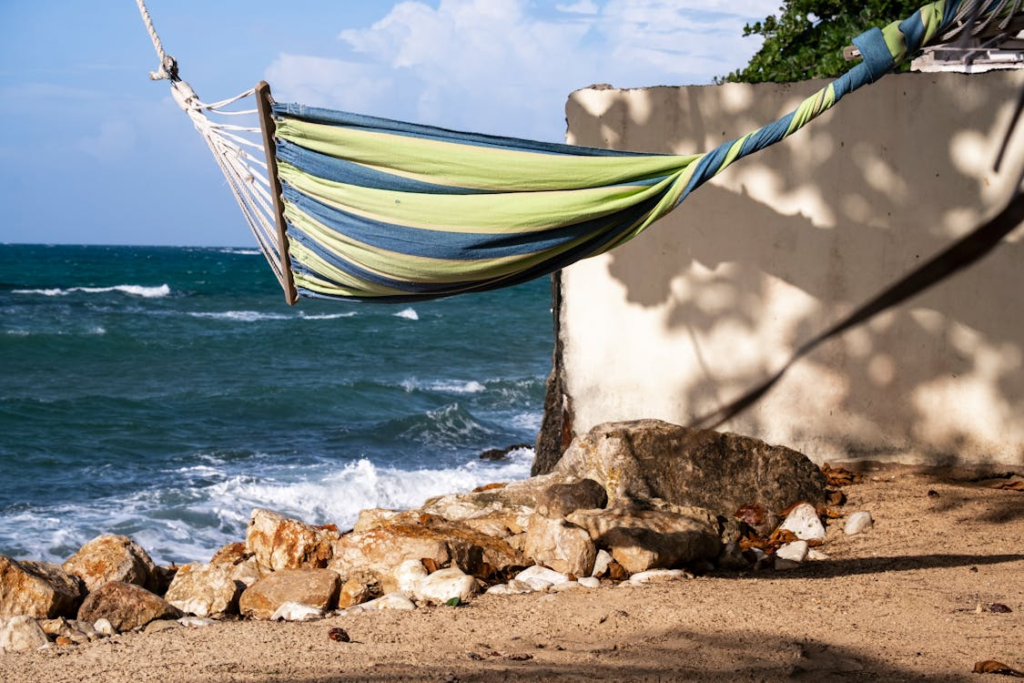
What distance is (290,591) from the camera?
3.06 metres

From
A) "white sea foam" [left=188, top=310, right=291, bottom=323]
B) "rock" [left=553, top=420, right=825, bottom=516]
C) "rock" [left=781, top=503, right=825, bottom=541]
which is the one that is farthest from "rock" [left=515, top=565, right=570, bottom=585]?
"white sea foam" [left=188, top=310, right=291, bottom=323]

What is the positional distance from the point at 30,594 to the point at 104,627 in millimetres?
346

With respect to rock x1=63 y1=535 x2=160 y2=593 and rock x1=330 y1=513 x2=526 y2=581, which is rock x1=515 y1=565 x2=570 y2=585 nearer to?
rock x1=330 y1=513 x2=526 y2=581

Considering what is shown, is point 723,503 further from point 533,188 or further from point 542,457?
point 533,188

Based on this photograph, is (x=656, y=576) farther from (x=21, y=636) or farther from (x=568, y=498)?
(x=21, y=636)

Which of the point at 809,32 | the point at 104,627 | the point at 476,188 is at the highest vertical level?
the point at 809,32

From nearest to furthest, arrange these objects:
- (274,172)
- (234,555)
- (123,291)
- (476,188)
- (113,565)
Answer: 1. (476,188)
2. (274,172)
3. (113,565)
4. (234,555)
5. (123,291)

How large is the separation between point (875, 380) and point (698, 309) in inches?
25.5

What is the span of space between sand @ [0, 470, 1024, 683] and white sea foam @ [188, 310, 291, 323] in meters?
16.0

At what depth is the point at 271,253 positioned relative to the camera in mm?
2791

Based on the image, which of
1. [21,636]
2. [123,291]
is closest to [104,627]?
[21,636]

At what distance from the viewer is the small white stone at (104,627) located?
116 inches

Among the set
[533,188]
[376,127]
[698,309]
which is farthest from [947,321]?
[376,127]

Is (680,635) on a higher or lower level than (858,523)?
lower
